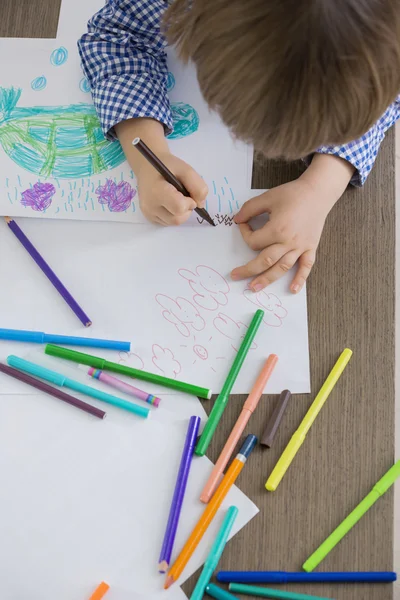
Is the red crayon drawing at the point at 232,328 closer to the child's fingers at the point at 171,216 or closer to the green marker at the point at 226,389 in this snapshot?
the green marker at the point at 226,389

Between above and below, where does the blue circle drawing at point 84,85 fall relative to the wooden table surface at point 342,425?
above

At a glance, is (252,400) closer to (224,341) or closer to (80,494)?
(224,341)

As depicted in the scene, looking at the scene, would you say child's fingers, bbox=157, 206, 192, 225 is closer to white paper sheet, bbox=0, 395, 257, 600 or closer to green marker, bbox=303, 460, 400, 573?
white paper sheet, bbox=0, 395, 257, 600

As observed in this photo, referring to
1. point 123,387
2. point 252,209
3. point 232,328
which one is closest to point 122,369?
point 123,387

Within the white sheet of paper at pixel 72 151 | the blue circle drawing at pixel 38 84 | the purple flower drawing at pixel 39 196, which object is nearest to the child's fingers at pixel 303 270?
the white sheet of paper at pixel 72 151

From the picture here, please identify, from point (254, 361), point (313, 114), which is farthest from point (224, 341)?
point (313, 114)

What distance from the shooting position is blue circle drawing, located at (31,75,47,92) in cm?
79

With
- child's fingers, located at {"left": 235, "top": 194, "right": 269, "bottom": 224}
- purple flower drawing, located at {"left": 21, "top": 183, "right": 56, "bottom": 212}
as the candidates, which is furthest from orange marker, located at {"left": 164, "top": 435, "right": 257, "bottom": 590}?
purple flower drawing, located at {"left": 21, "top": 183, "right": 56, "bottom": 212}

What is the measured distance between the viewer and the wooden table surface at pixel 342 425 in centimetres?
56

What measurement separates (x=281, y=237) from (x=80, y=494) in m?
0.34

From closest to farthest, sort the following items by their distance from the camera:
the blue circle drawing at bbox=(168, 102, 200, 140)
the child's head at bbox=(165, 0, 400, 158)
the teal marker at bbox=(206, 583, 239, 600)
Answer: the child's head at bbox=(165, 0, 400, 158), the teal marker at bbox=(206, 583, 239, 600), the blue circle drawing at bbox=(168, 102, 200, 140)

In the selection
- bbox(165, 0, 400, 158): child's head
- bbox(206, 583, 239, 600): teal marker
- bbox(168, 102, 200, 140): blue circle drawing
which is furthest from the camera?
bbox(168, 102, 200, 140): blue circle drawing

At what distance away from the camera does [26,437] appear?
2.03 ft

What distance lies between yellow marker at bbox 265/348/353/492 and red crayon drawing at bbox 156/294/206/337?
0.47 ft
